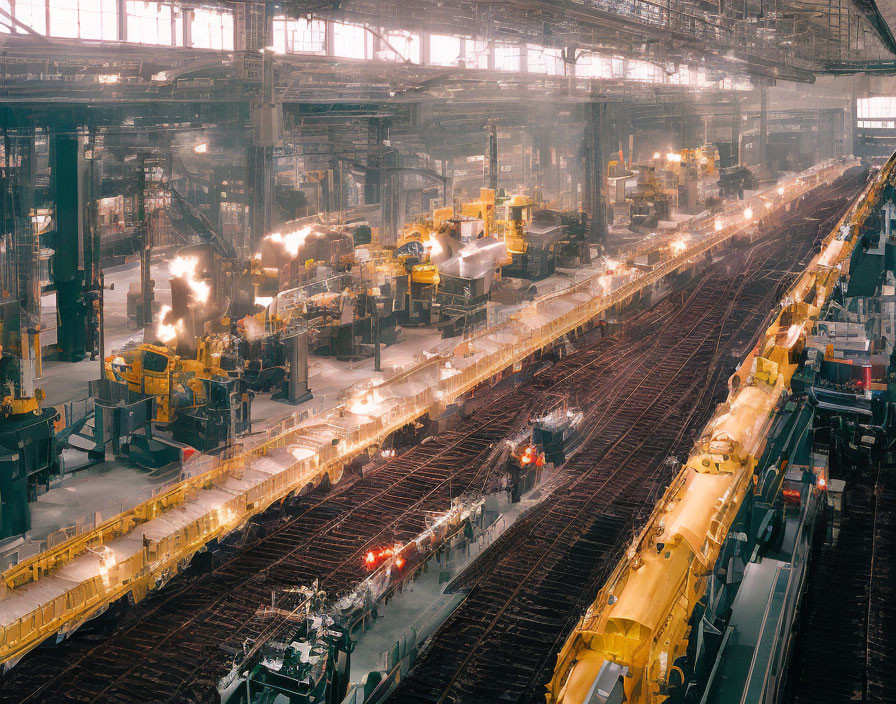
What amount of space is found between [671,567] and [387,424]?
37.5 ft

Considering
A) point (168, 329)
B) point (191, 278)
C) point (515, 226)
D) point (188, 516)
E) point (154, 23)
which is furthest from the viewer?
point (154, 23)

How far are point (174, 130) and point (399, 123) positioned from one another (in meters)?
11.9

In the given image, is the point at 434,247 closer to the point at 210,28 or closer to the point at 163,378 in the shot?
the point at 163,378

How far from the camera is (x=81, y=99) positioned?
93.1 ft

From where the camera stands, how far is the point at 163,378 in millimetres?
23297

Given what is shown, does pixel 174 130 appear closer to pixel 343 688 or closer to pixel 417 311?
pixel 417 311

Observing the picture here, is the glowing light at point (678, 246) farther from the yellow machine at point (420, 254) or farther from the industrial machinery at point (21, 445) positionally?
the industrial machinery at point (21, 445)

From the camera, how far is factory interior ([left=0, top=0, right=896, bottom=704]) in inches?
580

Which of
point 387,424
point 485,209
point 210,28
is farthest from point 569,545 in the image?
point 210,28

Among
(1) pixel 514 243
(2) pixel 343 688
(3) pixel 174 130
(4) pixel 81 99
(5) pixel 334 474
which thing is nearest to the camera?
(2) pixel 343 688

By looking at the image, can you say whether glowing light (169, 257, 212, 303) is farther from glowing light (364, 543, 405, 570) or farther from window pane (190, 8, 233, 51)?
window pane (190, 8, 233, 51)

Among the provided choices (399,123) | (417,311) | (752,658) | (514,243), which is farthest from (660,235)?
(752,658)

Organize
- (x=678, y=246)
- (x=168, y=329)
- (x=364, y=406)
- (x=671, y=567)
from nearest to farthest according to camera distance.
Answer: (x=671, y=567), (x=364, y=406), (x=168, y=329), (x=678, y=246)

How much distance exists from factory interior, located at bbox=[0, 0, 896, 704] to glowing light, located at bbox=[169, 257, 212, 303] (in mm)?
121
